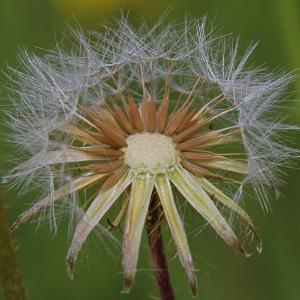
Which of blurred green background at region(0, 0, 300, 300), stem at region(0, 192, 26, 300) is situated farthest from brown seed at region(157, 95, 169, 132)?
blurred green background at region(0, 0, 300, 300)

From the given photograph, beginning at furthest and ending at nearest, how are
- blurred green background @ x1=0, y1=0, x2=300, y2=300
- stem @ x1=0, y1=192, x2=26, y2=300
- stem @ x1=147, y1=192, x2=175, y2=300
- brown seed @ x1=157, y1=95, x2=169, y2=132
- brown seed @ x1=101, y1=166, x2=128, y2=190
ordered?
1. blurred green background @ x1=0, y1=0, x2=300, y2=300
2. brown seed @ x1=157, y1=95, x2=169, y2=132
3. brown seed @ x1=101, y1=166, x2=128, y2=190
4. stem @ x1=147, y1=192, x2=175, y2=300
5. stem @ x1=0, y1=192, x2=26, y2=300

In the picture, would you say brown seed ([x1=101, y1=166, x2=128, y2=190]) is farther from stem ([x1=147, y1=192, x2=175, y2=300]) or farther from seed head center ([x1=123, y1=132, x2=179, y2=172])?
stem ([x1=147, y1=192, x2=175, y2=300])

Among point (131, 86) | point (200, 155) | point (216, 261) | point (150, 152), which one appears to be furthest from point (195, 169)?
point (216, 261)

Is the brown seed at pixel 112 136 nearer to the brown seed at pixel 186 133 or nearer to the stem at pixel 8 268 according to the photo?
the brown seed at pixel 186 133

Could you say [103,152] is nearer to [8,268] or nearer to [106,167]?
[106,167]

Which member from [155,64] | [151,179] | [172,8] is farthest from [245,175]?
[172,8]

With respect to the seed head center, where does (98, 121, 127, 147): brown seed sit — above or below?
above

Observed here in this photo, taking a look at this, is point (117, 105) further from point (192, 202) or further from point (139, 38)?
point (192, 202)
